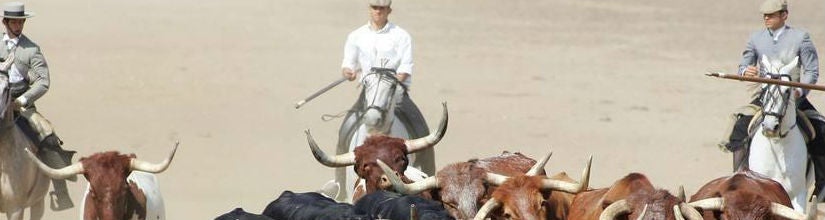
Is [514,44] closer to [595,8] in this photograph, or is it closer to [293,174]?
[595,8]

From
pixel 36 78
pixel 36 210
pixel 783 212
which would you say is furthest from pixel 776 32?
pixel 36 210

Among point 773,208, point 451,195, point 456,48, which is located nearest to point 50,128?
point 451,195

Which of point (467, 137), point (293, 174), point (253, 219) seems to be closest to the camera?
point (253, 219)

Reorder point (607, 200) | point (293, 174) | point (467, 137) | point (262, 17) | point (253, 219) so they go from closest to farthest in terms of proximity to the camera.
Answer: point (253, 219)
point (607, 200)
point (293, 174)
point (467, 137)
point (262, 17)

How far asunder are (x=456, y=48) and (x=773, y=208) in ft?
62.0

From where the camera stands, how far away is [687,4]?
3484cm

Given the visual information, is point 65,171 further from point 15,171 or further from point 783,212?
point 783,212

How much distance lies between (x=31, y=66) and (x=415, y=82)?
11.8 metres

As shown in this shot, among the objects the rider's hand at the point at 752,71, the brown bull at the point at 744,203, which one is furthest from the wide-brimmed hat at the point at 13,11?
the brown bull at the point at 744,203

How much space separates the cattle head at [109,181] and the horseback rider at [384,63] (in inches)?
122

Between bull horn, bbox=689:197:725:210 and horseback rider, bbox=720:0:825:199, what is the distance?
3580 millimetres

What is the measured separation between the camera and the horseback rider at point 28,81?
16766 mm

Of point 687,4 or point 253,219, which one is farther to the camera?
point 687,4

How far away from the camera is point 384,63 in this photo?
685 inches
